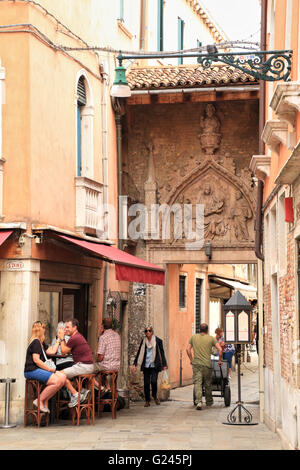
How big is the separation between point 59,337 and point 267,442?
3756 mm

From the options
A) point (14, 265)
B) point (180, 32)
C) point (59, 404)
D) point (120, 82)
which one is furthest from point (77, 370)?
point (180, 32)

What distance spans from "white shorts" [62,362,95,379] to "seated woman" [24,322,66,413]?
0.77ft

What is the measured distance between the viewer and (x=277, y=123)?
10.3m

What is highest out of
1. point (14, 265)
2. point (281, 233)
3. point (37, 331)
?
point (281, 233)

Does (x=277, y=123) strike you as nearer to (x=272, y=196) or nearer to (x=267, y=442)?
(x=272, y=196)

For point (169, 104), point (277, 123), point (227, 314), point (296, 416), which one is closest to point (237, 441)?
point (296, 416)

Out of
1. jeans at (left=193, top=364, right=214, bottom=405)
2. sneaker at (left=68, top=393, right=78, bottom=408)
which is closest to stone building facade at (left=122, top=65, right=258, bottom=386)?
A: jeans at (left=193, top=364, right=214, bottom=405)

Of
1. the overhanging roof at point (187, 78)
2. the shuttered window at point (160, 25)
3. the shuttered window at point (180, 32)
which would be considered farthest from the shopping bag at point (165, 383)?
the shuttered window at point (180, 32)

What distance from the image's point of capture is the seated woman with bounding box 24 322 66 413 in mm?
12469

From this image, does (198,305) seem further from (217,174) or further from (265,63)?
(265,63)

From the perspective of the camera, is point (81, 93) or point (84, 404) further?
point (81, 93)

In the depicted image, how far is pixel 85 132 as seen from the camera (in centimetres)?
1589

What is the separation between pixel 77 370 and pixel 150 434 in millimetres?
1600
